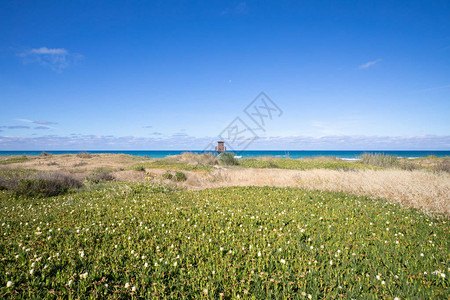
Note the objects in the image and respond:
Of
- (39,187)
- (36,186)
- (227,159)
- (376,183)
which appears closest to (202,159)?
(227,159)

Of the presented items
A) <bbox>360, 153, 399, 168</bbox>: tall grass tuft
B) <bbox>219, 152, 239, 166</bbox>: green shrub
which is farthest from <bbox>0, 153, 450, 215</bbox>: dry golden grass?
<bbox>360, 153, 399, 168</bbox>: tall grass tuft

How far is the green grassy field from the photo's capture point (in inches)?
123

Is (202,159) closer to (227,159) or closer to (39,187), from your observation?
(227,159)

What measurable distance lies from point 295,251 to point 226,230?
64.5 inches

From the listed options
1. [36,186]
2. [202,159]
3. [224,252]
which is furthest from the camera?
[202,159]

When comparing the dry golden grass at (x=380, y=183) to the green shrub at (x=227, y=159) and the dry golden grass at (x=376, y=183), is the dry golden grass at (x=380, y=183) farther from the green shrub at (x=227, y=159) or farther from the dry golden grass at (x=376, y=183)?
the green shrub at (x=227, y=159)

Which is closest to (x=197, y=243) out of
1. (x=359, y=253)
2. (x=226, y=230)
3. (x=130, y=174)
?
(x=226, y=230)

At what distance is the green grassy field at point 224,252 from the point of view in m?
3.12

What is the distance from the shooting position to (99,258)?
Result: 380cm

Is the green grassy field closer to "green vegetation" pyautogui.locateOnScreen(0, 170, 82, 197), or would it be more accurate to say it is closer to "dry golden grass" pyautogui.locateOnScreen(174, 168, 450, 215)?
"dry golden grass" pyautogui.locateOnScreen(174, 168, 450, 215)

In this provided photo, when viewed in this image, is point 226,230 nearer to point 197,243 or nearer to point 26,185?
point 197,243

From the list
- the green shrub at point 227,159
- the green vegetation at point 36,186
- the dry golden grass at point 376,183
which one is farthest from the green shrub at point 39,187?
the green shrub at point 227,159

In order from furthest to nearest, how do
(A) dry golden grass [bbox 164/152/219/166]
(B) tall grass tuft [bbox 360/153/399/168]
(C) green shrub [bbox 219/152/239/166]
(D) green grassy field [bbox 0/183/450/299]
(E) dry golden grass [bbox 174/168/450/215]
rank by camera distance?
(A) dry golden grass [bbox 164/152/219/166] < (C) green shrub [bbox 219/152/239/166] < (B) tall grass tuft [bbox 360/153/399/168] < (E) dry golden grass [bbox 174/168/450/215] < (D) green grassy field [bbox 0/183/450/299]

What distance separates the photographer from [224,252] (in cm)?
427
